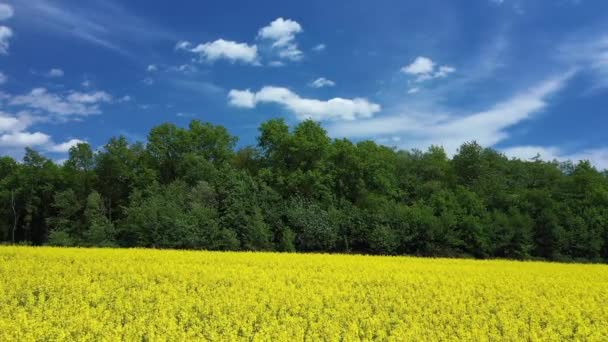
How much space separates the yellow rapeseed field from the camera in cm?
1021

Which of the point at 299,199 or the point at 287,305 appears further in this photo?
the point at 299,199

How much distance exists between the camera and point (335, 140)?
52.8m

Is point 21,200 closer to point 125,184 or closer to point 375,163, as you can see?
point 125,184

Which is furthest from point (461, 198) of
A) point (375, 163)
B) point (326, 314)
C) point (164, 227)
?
point (326, 314)

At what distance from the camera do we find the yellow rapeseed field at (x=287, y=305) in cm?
1021

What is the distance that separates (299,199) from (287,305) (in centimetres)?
3156

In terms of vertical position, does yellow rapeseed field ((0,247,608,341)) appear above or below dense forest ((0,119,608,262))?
below

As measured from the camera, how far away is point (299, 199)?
144 ft

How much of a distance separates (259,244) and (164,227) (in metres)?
7.74

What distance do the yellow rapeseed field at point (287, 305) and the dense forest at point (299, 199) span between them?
18833 millimetres

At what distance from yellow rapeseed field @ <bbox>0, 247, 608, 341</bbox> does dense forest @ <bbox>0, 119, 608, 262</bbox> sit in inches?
741

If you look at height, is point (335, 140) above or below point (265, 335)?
above

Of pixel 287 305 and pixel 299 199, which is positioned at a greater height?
pixel 299 199

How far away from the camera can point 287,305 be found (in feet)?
40.7
